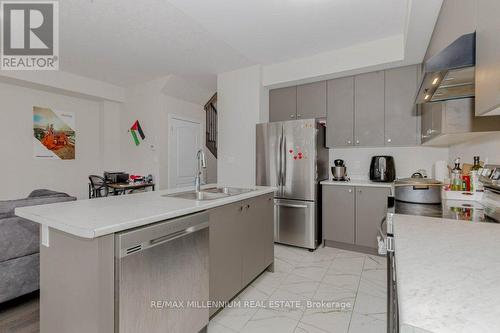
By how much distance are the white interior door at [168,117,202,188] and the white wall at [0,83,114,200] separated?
4.53 feet

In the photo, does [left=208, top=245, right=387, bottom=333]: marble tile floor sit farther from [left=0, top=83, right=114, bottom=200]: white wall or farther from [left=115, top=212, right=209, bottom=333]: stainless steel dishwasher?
[left=0, top=83, right=114, bottom=200]: white wall

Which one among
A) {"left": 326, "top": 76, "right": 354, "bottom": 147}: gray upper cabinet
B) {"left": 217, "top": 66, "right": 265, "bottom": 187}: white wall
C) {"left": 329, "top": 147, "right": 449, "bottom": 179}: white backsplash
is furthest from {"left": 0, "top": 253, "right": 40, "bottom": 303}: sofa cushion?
{"left": 329, "top": 147, "right": 449, "bottom": 179}: white backsplash

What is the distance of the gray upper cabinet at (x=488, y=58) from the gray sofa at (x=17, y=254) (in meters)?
2.77

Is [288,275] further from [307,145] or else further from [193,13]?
[193,13]

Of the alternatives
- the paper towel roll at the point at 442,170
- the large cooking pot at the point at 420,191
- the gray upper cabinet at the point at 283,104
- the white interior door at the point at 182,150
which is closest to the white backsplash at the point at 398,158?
the paper towel roll at the point at 442,170

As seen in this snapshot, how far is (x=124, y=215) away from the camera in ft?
4.09

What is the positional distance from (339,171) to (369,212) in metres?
0.71

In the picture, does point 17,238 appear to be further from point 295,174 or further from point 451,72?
point 451,72

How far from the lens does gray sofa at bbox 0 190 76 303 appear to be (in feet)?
5.81

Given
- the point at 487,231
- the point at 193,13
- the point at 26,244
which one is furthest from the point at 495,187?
the point at 26,244

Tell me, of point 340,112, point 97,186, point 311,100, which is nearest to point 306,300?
point 340,112

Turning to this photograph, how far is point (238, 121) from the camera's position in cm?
399

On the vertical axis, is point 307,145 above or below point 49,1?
below

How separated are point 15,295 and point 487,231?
2942mm
